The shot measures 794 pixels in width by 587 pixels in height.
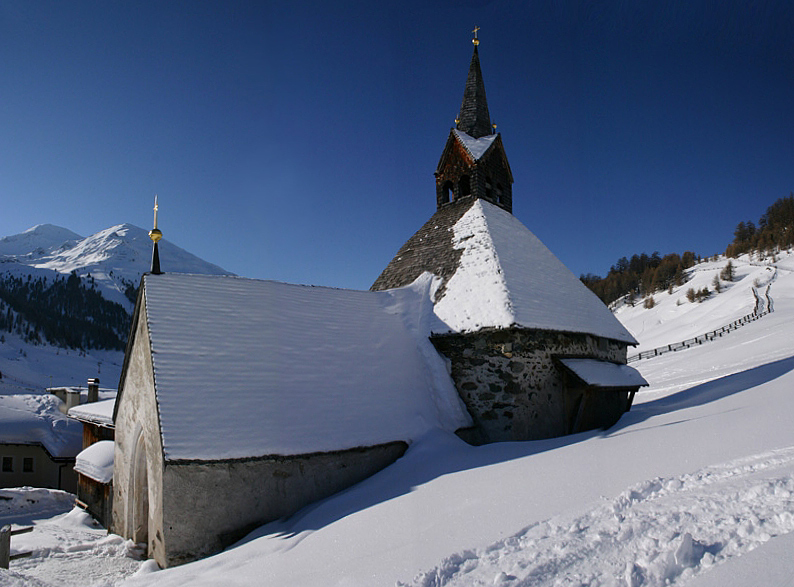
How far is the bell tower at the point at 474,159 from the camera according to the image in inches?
669

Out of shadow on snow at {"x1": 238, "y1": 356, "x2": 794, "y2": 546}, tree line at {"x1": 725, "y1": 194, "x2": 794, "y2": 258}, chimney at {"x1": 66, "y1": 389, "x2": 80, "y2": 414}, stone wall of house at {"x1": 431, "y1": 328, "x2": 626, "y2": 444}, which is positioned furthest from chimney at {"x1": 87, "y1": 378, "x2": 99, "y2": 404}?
tree line at {"x1": 725, "y1": 194, "x2": 794, "y2": 258}

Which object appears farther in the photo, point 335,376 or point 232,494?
point 335,376

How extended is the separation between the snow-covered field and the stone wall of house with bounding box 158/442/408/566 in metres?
0.37

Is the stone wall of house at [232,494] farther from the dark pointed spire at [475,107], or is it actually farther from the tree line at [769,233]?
the tree line at [769,233]

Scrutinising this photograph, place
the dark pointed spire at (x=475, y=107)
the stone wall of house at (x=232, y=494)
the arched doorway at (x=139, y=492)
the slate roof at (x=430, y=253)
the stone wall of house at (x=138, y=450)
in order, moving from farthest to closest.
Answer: the dark pointed spire at (x=475, y=107) < the slate roof at (x=430, y=253) < the arched doorway at (x=139, y=492) < the stone wall of house at (x=138, y=450) < the stone wall of house at (x=232, y=494)

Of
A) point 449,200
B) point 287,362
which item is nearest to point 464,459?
point 287,362

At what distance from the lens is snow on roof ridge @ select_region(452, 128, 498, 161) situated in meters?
17.0

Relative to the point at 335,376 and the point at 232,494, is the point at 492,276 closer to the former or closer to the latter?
the point at 335,376

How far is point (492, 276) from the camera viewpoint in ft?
41.6

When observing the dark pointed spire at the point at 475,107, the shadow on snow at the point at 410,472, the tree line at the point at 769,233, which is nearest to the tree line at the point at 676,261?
the tree line at the point at 769,233

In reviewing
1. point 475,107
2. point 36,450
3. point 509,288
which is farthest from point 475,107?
point 36,450

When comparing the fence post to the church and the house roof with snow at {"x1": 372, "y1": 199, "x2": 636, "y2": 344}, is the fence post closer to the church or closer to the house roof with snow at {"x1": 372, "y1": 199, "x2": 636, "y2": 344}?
the church

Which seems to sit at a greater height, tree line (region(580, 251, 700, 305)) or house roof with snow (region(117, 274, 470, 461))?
tree line (region(580, 251, 700, 305))

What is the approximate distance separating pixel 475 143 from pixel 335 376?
1044cm
